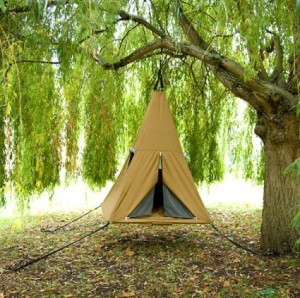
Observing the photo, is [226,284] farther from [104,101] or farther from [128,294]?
[104,101]

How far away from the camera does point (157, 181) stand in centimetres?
402

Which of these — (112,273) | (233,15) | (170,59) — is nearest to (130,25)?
(170,59)

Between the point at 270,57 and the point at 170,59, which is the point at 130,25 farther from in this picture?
the point at 270,57

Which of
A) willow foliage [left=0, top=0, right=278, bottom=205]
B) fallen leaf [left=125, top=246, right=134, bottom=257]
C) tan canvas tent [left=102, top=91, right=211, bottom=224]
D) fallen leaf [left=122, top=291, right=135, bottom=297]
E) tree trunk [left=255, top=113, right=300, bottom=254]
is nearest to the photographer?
fallen leaf [left=122, top=291, right=135, bottom=297]

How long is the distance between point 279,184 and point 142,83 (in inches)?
74.1

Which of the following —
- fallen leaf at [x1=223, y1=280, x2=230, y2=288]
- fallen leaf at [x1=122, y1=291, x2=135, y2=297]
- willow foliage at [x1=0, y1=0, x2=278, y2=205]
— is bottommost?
fallen leaf at [x1=122, y1=291, x2=135, y2=297]

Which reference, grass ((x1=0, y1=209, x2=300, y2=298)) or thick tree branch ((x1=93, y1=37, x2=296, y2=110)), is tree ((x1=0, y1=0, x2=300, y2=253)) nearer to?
thick tree branch ((x1=93, y1=37, x2=296, y2=110))

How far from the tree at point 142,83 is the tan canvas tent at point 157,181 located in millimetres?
562

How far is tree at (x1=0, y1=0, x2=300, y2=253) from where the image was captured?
3.02 m

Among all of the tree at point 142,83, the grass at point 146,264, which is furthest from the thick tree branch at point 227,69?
the grass at point 146,264

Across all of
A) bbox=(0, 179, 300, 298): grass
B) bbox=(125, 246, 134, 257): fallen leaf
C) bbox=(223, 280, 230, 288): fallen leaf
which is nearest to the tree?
bbox=(0, 179, 300, 298): grass

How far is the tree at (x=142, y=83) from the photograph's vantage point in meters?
3.02

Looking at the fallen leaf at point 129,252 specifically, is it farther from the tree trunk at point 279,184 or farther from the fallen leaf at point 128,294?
the tree trunk at point 279,184

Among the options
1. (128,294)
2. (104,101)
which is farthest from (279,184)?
(104,101)
